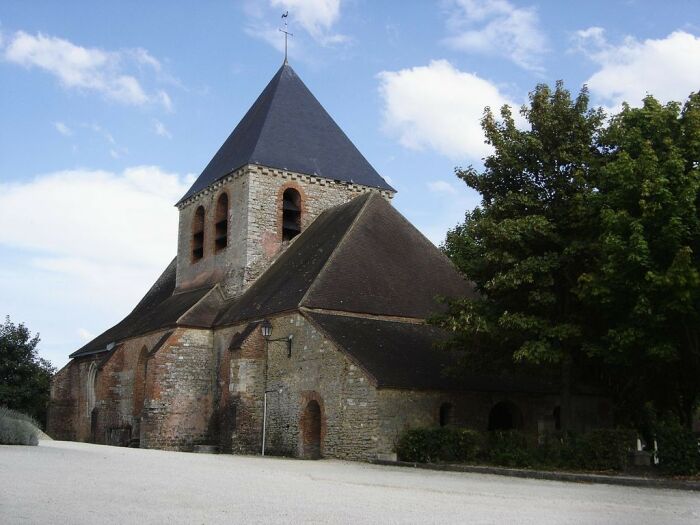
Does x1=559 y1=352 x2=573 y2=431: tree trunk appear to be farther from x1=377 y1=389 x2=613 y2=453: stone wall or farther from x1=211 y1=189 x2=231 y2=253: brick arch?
x1=211 y1=189 x2=231 y2=253: brick arch

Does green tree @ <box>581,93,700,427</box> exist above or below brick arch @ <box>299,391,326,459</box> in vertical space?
above

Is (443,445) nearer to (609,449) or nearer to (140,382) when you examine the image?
(609,449)

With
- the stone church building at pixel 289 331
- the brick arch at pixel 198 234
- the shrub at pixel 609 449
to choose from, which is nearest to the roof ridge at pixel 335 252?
the stone church building at pixel 289 331

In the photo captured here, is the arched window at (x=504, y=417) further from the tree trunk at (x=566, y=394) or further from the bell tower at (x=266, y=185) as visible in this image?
the bell tower at (x=266, y=185)

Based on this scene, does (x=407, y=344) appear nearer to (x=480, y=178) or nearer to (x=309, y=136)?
(x=480, y=178)

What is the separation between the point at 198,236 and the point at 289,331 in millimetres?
12408

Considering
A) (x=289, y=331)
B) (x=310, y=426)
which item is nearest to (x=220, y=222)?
(x=289, y=331)

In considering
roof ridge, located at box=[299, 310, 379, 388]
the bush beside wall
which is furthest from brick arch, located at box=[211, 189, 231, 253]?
the bush beside wall

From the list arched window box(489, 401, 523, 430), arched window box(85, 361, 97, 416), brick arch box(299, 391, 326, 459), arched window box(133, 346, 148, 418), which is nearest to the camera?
brick arch box(299, 391, 326, 459)

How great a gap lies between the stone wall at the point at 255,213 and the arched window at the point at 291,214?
31cm

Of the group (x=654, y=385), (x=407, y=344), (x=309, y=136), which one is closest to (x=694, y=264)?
(x=654, y=385)

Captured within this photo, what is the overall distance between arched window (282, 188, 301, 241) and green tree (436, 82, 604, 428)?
11286mm

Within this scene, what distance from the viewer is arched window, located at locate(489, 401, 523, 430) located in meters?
23.7

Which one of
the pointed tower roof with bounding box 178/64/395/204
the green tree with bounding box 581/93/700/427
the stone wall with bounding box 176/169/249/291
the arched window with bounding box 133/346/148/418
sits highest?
the pointed tower roof with bounding box 178/64/395/204
